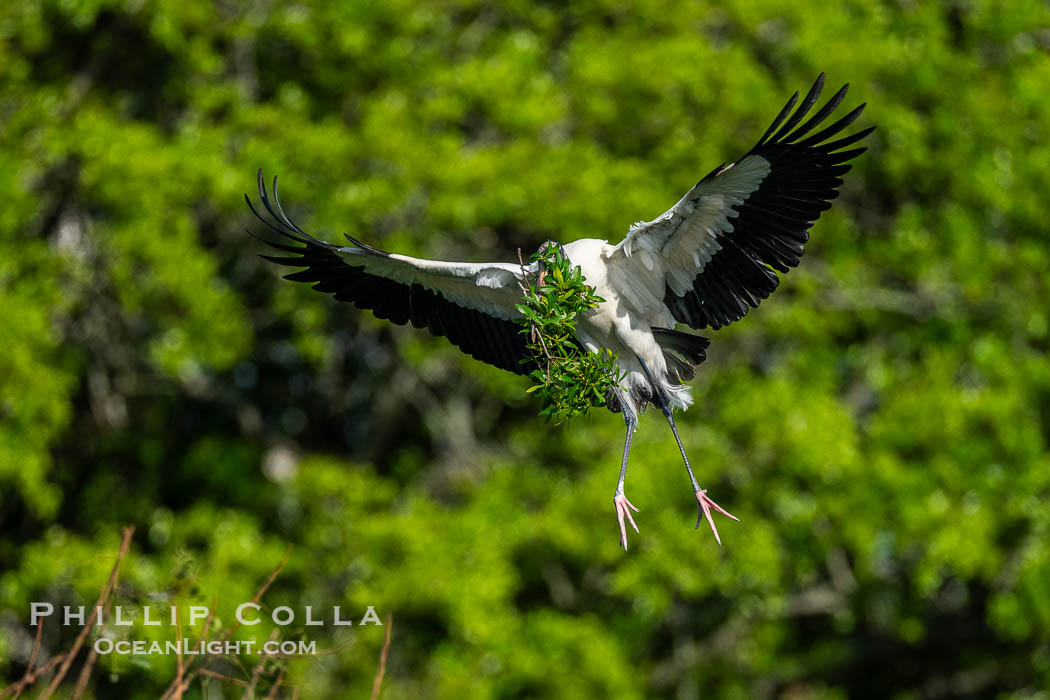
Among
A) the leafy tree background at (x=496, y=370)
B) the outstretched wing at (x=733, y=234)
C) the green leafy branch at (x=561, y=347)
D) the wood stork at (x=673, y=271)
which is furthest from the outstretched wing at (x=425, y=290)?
the leafy tree background at (x=496, y=370)

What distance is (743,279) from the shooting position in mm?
5484

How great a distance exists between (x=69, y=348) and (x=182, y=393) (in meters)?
1.41

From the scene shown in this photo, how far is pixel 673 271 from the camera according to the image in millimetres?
5453

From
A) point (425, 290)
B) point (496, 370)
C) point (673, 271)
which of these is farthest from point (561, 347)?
point (496, 370)

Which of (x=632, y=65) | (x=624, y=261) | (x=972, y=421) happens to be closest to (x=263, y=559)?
(x=632, y=65)

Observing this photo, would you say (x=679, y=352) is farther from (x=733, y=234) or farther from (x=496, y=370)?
(x=496, y=370)

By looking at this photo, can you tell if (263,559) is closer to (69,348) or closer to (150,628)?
(150,628)

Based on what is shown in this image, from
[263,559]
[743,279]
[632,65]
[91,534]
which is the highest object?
[632,65]

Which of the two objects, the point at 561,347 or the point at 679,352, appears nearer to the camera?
the point at 561,347

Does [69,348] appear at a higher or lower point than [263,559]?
higher

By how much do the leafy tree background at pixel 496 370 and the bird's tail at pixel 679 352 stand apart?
653 cm

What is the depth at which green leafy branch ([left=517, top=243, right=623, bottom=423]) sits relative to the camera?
441 centimetres

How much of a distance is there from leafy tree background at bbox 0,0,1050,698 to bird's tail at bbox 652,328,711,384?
6528 millimetres

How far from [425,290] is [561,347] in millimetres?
1568
